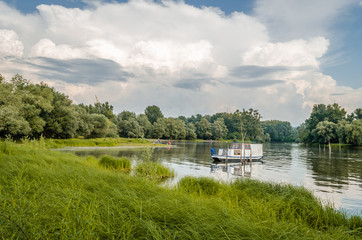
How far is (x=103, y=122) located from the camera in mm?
68250

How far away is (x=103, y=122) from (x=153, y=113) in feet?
217

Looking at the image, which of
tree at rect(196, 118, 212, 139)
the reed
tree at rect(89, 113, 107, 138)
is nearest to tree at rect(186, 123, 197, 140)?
tree at rect(196, 118, 212, 139)

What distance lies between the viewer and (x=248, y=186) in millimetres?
10859

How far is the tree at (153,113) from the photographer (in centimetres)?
13150

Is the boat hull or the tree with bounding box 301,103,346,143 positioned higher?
the tree with bounding box 301,103,346,143

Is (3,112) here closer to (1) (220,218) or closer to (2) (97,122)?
(2) (97,122)

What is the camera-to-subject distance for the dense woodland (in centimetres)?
4284

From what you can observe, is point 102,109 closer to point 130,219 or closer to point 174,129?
point 174,129

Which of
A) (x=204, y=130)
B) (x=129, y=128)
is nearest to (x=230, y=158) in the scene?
(x=129, y=128)

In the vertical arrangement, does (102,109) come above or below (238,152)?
above

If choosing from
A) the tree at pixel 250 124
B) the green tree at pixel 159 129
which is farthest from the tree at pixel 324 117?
the green tree at pixel 159 129

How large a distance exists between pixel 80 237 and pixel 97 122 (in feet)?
220

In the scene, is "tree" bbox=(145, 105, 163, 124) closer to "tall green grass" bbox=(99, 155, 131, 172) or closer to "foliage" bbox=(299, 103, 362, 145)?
"foliage" bbox=(299, 103, 362, 145)

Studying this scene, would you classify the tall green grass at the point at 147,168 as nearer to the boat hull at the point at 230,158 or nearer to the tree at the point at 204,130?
the boat hull at the point at 230,158
